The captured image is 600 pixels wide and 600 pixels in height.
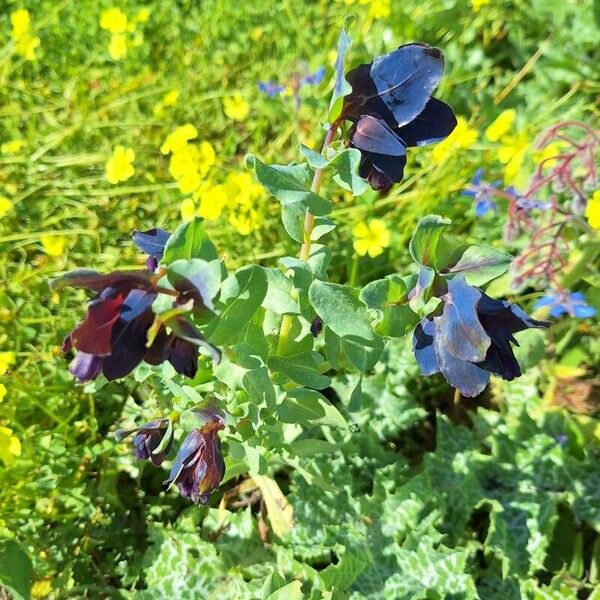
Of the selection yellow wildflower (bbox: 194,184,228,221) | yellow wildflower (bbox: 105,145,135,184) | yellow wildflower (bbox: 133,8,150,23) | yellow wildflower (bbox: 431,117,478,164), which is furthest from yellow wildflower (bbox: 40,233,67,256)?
yellow wildflower (bbox: 431,117,478,164)

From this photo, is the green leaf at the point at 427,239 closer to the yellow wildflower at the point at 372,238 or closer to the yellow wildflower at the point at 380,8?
the yellow wildflower at the point at 372,238

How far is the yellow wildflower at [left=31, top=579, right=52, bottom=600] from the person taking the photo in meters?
1.58

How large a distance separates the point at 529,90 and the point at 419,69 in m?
1.80

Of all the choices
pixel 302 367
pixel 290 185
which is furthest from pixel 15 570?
pixel 290 185

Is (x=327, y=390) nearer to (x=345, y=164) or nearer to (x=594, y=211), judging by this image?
(x=594, y=211)

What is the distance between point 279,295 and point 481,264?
0.32 meters

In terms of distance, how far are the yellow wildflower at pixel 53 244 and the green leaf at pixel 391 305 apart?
1.31m

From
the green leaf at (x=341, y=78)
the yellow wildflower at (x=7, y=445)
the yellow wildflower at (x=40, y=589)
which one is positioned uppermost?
the green leaf at (x=341, y=78)

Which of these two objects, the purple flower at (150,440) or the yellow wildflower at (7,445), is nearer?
the purple flower at (150,440)

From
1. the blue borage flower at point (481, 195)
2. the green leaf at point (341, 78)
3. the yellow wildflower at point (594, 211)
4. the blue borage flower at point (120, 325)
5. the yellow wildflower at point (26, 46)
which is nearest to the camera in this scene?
the blue borage flower at point (120, 325)

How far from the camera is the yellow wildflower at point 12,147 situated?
7.49 feet

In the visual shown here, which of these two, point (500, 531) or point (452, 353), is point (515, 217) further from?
point (452, 353)

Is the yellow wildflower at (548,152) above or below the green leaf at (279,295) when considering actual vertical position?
below

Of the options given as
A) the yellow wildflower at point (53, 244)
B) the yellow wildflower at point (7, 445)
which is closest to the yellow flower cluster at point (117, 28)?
the yellow wildflower at point (53, 244)
